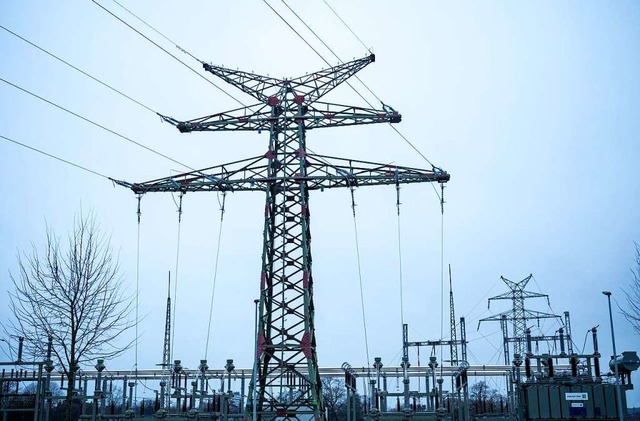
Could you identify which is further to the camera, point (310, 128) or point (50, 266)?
point (310, 128)

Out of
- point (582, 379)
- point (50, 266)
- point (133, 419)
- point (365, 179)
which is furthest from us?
point (133, 419)

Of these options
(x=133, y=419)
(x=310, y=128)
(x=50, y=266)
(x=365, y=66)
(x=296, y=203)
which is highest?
(x=365, y=66)

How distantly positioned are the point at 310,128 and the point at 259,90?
2755 millimetres

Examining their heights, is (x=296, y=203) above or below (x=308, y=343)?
above

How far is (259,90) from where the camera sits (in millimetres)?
29969

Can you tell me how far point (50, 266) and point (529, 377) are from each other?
19.7m

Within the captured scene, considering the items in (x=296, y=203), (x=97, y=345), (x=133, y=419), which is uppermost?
(x=296, y=203)

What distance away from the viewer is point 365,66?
29.9 metres

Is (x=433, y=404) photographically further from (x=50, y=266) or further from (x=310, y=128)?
(x=50, y=266)

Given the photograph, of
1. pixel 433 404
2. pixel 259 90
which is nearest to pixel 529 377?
pixel 433 404

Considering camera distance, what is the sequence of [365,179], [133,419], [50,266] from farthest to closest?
1. [133,419]
2. [365,179]
3. [50,266]

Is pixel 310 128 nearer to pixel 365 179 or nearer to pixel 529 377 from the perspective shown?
pixel 365 179

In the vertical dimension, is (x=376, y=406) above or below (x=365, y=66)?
below

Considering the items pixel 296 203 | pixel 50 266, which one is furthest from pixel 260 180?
pixel 50 266
